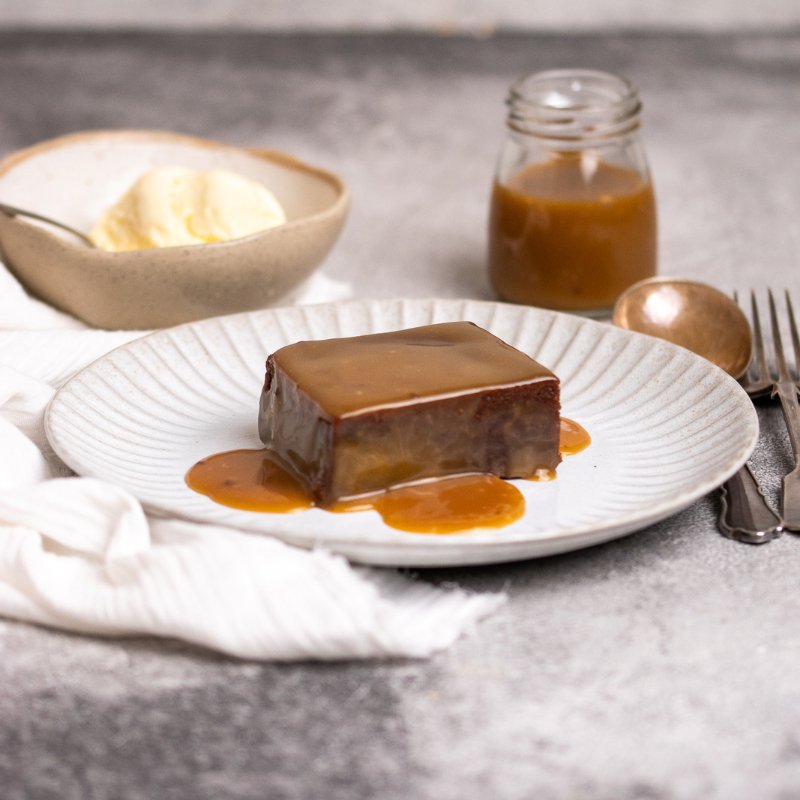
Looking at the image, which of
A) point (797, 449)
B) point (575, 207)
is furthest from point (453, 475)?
point (575, 207)

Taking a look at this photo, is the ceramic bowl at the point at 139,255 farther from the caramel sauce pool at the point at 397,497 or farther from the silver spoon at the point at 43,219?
the caramel sauce pool at the point at 397,497

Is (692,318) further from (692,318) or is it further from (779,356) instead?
(779,356)

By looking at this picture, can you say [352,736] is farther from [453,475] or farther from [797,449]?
[797,449]

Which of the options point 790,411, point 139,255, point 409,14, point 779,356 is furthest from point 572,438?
point 409,14

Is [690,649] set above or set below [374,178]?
above

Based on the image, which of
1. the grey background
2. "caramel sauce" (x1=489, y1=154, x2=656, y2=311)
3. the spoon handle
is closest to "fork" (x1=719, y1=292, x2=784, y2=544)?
the spoon handle

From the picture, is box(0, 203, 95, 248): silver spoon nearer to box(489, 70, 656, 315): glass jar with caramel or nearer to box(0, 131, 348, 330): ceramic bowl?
box(0, 131, 348, 330): ceramic bowl
